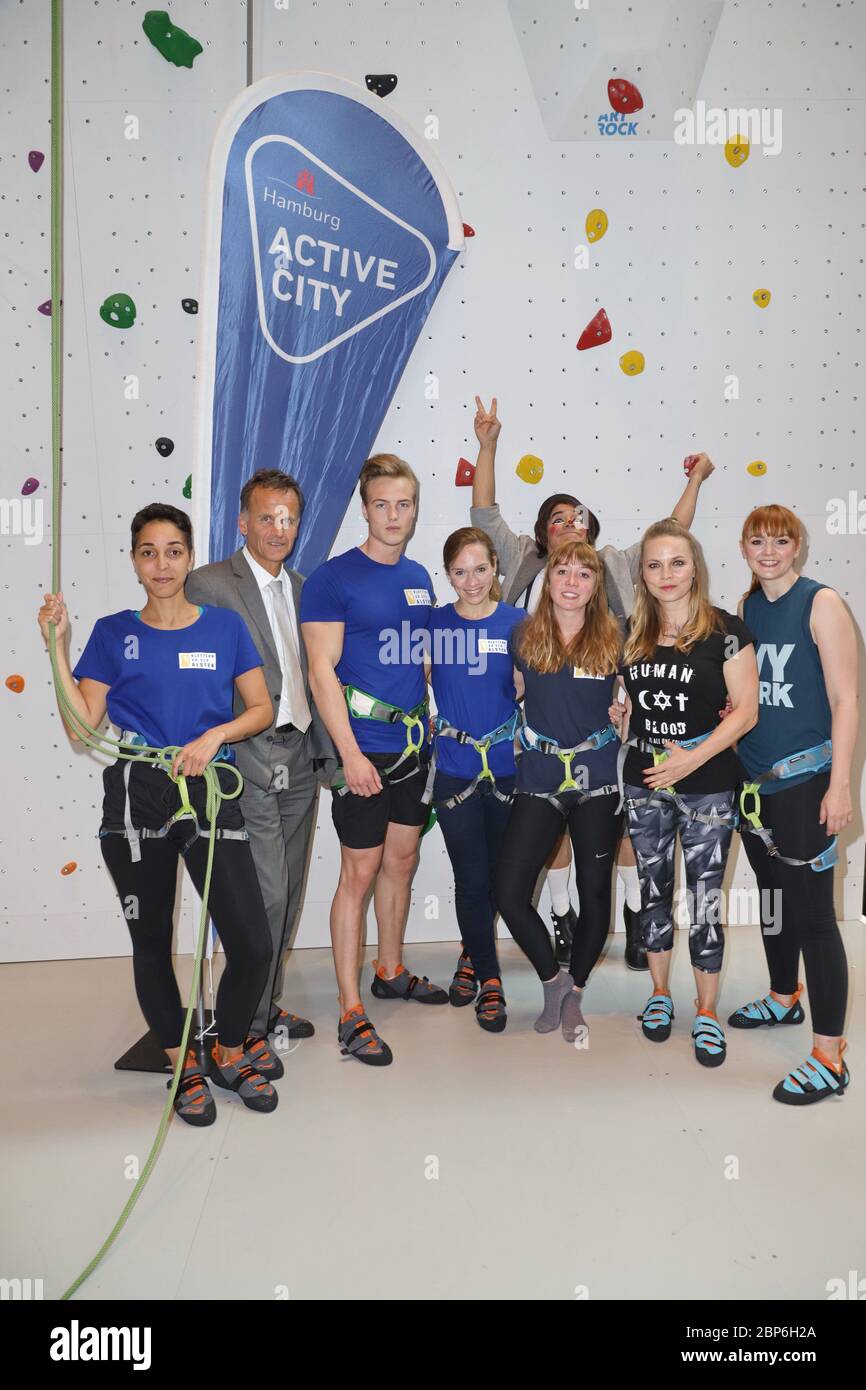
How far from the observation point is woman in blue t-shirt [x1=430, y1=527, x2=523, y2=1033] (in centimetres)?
292

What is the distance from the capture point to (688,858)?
9.14ft

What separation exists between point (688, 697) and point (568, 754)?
343mm

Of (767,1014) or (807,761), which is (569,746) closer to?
(807,761)

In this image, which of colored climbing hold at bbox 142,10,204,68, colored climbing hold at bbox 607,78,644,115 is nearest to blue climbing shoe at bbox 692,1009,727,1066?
colored climbing hold at bbox 607,78,644,115

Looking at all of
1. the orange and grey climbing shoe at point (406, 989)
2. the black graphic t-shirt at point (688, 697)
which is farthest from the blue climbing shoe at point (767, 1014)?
the orange and grey climbing shoe at point (406, 989)

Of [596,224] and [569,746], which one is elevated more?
[596,224]

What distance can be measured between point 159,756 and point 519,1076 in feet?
4.13

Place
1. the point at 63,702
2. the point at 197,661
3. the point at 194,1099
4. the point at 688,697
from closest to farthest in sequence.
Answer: the point at 63,702, the point at 197,661, the point at 194,1099, the point at 688,697

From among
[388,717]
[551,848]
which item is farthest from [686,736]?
[388,717]

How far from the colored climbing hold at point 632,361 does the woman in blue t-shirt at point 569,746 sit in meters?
1.19

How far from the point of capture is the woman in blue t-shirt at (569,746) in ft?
9.11

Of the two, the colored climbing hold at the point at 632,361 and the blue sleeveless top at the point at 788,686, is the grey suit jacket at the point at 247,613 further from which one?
the colored climbing hold at the point at 632,361

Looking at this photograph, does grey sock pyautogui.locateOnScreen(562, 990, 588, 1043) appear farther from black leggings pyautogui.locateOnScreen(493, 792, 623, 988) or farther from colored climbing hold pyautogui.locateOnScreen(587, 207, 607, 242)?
colored climbing hold pyautogui.locateOnScreen(587, 207, 607, 242)

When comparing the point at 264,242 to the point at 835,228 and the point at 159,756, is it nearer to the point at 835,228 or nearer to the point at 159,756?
the point at 159,756
